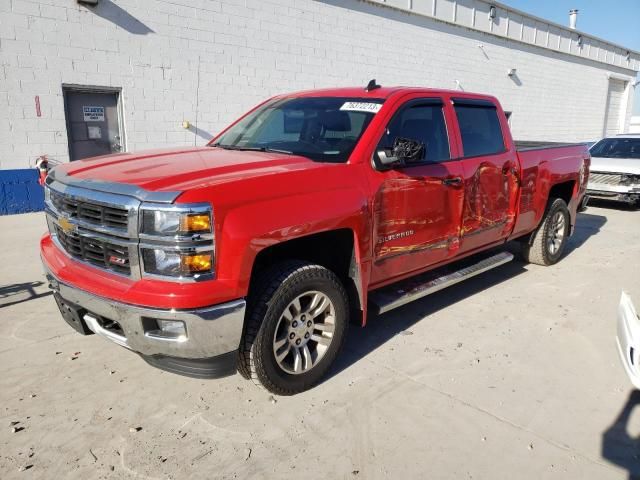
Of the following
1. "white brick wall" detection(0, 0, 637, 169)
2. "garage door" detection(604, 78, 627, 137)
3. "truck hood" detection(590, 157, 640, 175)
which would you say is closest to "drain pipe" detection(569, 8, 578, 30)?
"garage door" detection(604, 78, 627, 137)

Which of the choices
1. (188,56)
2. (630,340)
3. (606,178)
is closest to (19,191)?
(188,56)

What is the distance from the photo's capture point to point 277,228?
285 cm

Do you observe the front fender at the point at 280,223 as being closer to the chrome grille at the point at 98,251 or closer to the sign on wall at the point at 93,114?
the chrome grille at the point at 98,251

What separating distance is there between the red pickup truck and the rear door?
2 centimetres

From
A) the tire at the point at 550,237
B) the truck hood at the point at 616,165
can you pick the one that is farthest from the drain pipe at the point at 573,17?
the tire at the point at 550,237

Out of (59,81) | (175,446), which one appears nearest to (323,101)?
(175,446)

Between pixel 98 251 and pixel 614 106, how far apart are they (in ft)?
107

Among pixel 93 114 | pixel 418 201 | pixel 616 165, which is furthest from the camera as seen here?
pixel 616 165

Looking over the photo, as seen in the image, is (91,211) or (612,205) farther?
(612,205)

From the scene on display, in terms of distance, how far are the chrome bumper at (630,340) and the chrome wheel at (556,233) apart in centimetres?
301

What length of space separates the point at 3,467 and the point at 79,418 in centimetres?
47

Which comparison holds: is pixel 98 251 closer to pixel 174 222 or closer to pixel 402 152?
pixel 174 222

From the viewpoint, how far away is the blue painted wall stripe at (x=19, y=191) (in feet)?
27.1

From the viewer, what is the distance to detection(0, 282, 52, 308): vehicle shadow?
480 centimetres
